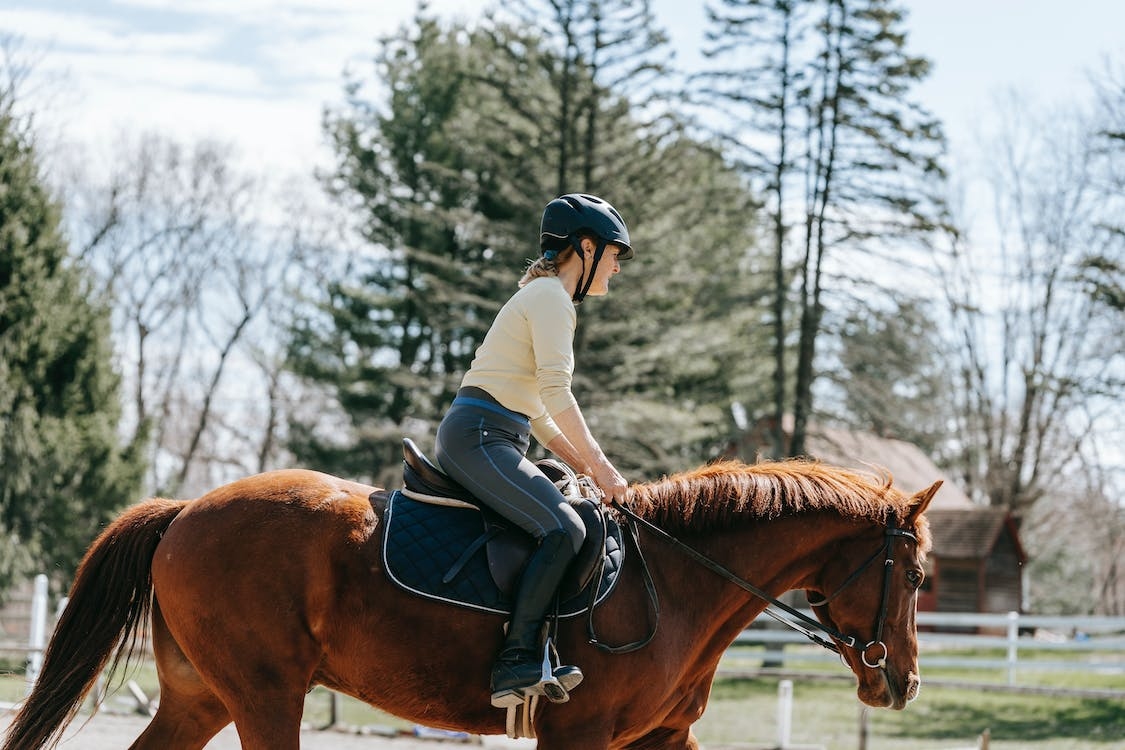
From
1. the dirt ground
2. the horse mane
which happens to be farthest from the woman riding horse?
the dirt ground

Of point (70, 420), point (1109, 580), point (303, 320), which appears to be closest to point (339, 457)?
point (303, 320)

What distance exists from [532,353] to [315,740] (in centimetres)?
929

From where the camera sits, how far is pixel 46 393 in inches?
923

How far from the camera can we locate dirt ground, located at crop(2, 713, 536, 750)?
1141 centimetres

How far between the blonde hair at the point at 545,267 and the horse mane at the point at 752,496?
1.12 m

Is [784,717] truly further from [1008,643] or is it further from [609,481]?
[609,481]

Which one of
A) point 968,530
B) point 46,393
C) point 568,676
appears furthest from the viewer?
point 968,530

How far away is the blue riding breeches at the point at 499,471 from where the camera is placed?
4723mm

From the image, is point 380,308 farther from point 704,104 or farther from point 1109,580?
point 1109,580

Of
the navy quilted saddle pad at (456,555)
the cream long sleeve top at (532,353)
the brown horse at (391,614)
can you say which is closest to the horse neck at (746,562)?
the brown horse at (391,614)

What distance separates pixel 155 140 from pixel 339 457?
52.2ft

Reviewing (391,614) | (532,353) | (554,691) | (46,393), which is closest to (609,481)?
(532,353)

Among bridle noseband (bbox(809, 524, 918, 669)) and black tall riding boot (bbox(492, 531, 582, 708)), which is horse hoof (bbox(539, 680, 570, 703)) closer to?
black tall riding boot (bbox(492, 531, 582, 708))

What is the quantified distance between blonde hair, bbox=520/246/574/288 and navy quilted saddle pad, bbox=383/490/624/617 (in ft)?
3.64
